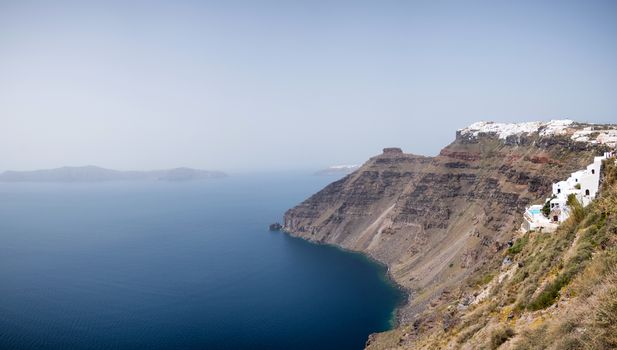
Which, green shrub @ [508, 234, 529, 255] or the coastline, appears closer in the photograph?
green shrub @ [508, 234, 529, 255]

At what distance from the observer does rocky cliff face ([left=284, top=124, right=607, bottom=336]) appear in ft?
374

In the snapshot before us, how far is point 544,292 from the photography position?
30703 millimetres

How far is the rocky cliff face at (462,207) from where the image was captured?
4488 inches

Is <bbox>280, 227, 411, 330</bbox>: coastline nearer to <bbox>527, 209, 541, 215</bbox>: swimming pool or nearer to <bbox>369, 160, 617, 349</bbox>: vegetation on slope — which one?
<bbox>527, 209, 541, 215</bbox>: swimming pool

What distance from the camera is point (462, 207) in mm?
157875

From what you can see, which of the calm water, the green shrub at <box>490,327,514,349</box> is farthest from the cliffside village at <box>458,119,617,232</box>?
the calm water

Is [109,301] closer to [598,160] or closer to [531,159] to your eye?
[598,160]

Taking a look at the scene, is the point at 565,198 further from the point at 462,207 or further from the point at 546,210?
the point at 462,207

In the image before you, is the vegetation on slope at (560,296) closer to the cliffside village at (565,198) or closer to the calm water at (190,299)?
the cliffside village at (565,198)

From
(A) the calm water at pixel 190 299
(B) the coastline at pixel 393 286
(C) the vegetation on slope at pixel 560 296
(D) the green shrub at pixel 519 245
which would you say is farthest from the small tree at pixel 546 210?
(A) the calm water at pixel 190 299

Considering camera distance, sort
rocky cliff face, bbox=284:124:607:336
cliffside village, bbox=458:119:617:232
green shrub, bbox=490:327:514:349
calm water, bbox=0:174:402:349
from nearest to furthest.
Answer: green shrub, bbox=490:327:514:349 → cliffside village, bbox=458:119:617:232 → calm water, bbox=0:174:402:349 → rocky cliff face, bbox=284:124:607:336

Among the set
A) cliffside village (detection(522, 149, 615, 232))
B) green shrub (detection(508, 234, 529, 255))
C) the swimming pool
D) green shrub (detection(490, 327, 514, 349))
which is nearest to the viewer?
green shrub (detection(490, 327, 514, 349))

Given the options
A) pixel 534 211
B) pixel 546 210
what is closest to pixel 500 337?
pixel 546 210

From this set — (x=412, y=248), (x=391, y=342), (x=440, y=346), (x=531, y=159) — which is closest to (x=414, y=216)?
(x=412, y=248)
